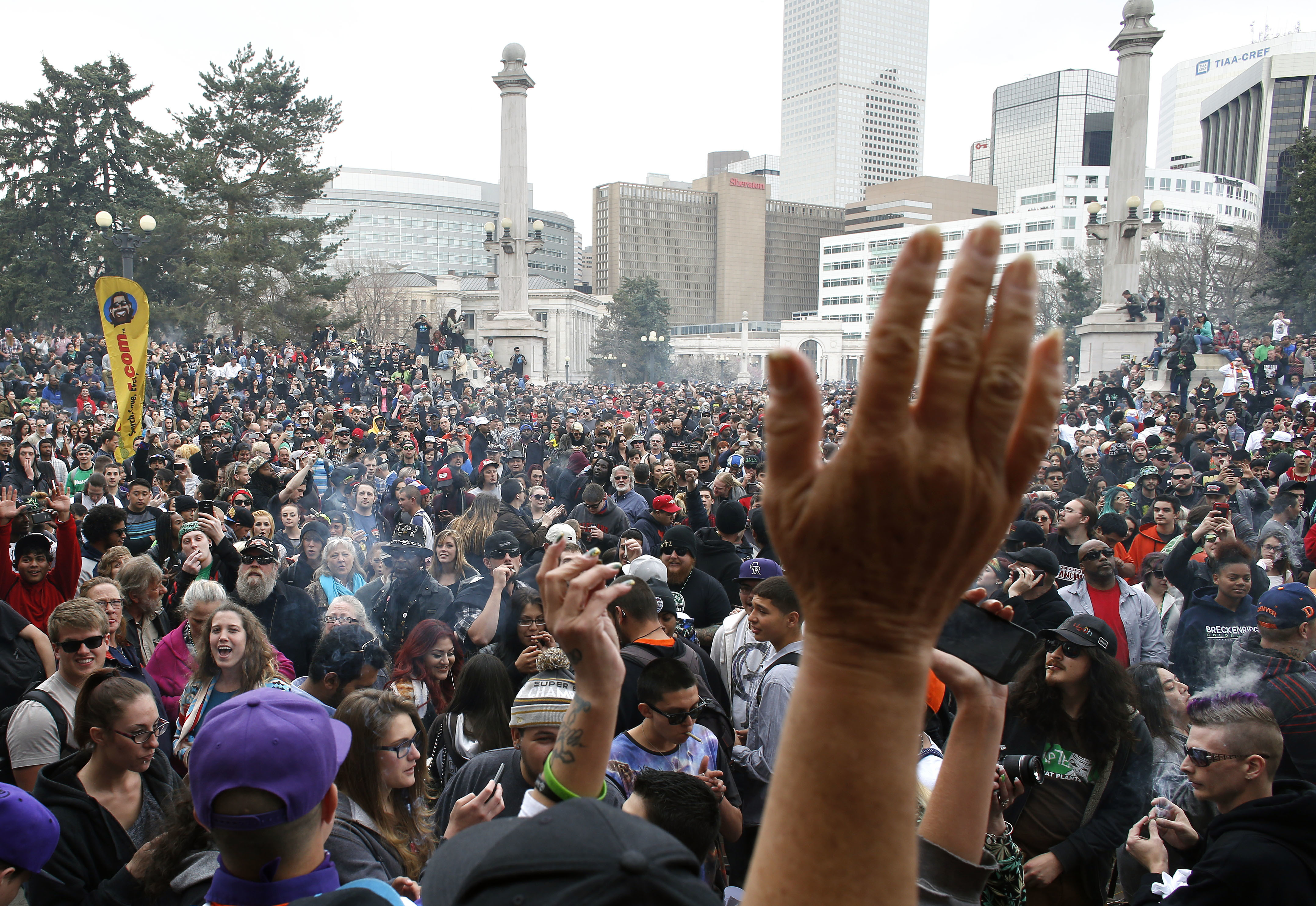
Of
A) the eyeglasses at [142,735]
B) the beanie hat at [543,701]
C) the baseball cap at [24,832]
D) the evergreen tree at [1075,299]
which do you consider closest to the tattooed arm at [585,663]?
the beanie hat at [543,701]

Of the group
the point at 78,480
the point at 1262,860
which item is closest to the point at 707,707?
the point at 1262,860

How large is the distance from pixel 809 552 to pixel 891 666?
0.16 m

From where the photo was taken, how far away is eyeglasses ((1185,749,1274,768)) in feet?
9.29

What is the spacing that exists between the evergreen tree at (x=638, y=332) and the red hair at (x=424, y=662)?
267 feet

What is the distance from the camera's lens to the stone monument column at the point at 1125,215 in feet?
86.9

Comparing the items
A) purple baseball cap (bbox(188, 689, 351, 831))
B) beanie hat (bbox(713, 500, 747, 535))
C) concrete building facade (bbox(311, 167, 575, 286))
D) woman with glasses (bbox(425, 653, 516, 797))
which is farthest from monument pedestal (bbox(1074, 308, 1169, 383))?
concrete building facade (bbox(311, 167, 575, 286))

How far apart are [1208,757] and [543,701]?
235cm

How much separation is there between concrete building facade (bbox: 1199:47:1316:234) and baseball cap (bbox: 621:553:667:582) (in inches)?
5197

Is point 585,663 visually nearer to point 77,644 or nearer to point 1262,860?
point 1262,860

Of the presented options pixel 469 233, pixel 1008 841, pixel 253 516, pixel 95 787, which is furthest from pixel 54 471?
pixel 469 233

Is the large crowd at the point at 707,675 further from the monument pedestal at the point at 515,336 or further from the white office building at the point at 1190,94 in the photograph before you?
the white office building at the point at 1190,94

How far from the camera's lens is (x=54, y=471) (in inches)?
412

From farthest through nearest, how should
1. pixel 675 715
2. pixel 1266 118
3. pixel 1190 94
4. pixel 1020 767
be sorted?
pixel 1190 94 → pixel 1266 118 → pixel 675 715 → pixel 1020 767

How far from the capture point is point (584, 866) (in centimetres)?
119
